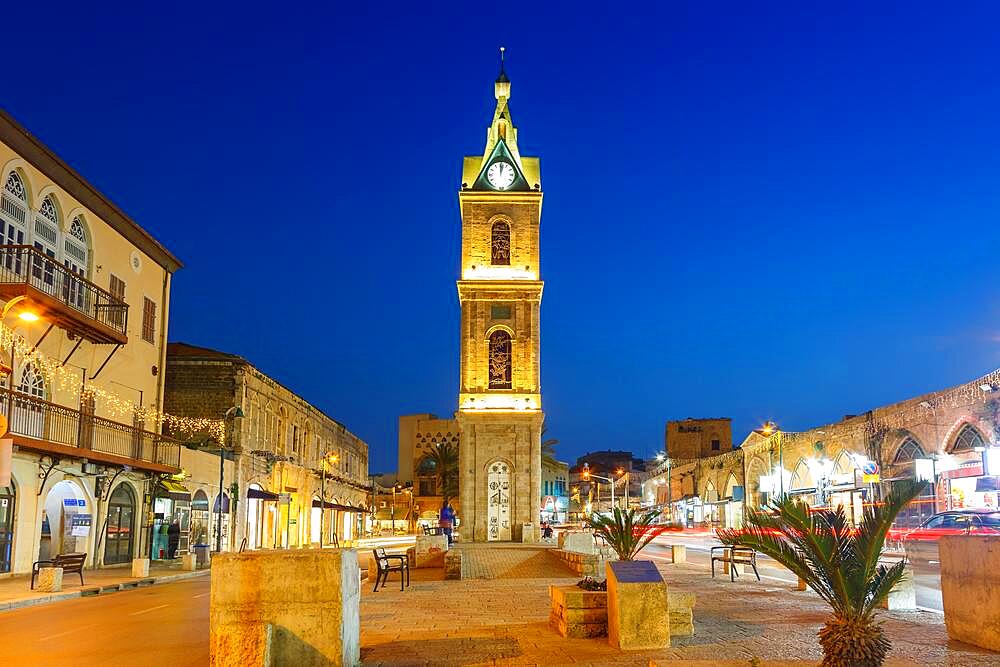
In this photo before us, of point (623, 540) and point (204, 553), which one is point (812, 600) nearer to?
point (623, 540)

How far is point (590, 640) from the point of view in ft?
34.3

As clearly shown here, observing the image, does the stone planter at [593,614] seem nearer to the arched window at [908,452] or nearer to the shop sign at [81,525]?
the shop sign at [81,525]

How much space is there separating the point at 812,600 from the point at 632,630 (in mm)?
6585

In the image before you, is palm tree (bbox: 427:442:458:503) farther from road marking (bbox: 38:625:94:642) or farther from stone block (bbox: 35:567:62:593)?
road marking (bbox: 38:625:94:642)

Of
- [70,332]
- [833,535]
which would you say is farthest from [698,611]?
[70,332]

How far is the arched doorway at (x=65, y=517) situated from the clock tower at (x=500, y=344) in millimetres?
15367

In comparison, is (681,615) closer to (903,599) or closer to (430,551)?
A: (903,599)

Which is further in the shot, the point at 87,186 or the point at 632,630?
the point at 87,186

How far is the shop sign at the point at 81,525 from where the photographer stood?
91.2 ft

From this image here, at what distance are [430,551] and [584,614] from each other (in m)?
18.0

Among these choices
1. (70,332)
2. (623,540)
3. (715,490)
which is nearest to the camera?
(623,540)

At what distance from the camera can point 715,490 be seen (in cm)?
6900

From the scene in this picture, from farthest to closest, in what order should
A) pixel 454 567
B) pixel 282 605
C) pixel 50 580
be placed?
pixel 454 567 → pixel 50 580 → pixel 282 605

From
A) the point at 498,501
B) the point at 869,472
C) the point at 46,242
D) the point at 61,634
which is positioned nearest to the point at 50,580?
the point at 61,634
